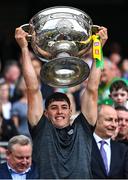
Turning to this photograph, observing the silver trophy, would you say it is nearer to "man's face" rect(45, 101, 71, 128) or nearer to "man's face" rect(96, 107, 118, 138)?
"man's face" rect(45, 101, 71, 128)

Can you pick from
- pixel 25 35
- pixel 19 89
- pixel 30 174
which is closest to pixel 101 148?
pixel 30 174

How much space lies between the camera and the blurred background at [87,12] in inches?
676

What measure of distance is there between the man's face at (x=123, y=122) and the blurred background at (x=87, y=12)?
25.0 feet

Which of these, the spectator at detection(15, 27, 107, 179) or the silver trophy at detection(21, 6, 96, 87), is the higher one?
the silver trophy at detection(21, 6, 96, 87)

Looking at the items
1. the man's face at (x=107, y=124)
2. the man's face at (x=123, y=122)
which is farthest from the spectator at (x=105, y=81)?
the man's face at (x=107, y=124)

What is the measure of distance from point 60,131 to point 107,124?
1050 millimetres

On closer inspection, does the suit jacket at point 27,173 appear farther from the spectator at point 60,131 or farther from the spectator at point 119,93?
the spectator at point 119,93

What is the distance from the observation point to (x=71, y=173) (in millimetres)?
7719

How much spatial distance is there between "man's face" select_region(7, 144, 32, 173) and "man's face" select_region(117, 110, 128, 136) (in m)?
1.38

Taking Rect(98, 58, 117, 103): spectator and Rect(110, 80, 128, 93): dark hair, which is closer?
Rect(110, 80, 128, 93): dark hair

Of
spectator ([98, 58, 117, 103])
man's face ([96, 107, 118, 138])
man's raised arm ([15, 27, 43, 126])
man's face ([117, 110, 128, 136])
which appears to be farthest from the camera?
spectator ([98, 58, 117, 103])

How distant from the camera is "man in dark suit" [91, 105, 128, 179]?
8477 millimetres

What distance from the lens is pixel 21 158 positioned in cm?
817

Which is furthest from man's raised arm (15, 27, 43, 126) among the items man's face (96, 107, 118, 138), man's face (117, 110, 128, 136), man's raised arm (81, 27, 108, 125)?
man's face (117, 110, 128, 136)
